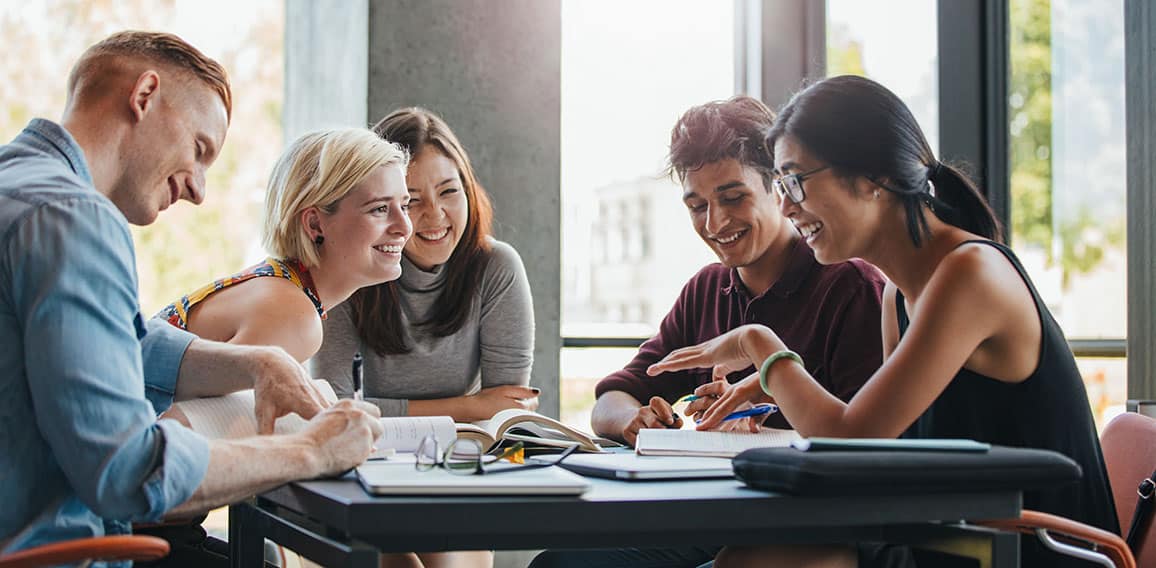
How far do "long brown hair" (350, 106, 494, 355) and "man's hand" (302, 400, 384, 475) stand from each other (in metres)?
1.47

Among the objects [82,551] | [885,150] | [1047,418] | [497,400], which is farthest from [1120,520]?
[82,551]

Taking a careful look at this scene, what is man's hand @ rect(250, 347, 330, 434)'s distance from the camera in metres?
1.67

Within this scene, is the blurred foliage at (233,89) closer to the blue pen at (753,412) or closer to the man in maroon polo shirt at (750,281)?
the man in maroon polo shirt at (750,281)

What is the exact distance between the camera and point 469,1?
13.1 feet

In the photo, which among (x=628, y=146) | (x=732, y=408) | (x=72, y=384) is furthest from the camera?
(x=628, y=146)

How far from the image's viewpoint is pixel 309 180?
2551 millimetres

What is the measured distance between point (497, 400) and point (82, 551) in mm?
1699

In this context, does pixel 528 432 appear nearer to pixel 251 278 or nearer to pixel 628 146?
pixel 251 278

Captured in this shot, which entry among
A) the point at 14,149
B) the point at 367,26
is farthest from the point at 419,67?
the point at 14,149

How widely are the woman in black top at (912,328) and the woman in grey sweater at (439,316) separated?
3.11 ft

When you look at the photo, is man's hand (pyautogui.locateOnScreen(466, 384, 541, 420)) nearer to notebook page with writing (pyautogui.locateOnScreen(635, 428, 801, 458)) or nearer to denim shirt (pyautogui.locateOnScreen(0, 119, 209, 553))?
notebook page with writing (pyautogui.locateOnScreen(635, 428, 801, 458))

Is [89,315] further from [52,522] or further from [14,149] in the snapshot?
[14,149]

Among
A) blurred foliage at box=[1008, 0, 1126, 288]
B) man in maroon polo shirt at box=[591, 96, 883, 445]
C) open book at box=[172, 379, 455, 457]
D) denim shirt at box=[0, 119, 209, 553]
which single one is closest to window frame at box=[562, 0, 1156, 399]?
blurred foliage at box=[1008, 0, 1126, 288]

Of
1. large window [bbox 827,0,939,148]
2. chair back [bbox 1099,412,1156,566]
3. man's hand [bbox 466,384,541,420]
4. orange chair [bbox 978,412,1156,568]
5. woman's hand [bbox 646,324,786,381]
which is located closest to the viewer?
orange chair [bbox 978,412,1156,568]
